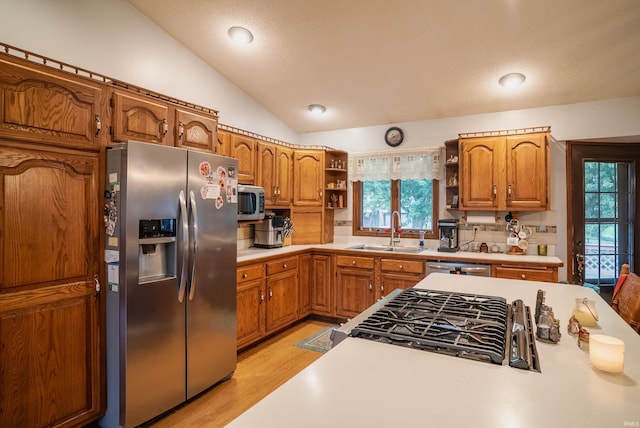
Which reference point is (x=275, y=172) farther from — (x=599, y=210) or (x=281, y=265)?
(x=599, y=210)

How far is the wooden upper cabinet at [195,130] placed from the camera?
104 inches

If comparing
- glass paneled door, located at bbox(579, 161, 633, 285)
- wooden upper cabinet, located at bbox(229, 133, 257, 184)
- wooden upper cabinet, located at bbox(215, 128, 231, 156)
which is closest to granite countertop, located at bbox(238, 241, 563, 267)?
glass paneled door, located at bbox(579, 161, 633, 285)

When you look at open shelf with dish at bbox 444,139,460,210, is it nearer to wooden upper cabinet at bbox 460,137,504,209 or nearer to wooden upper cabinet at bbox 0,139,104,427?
wooden upper cabinet at bbox 460,137,504,209

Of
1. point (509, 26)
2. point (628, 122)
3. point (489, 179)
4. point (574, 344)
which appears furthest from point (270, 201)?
point (628, 122)

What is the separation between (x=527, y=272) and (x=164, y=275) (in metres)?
3.07

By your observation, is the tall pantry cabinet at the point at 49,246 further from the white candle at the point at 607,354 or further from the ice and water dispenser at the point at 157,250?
the white candle at the point at 607,354

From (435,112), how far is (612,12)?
1.78 m

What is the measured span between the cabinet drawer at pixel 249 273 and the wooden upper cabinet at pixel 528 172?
258 cm

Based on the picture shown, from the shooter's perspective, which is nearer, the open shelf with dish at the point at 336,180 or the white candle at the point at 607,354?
the white candle at the point at 607,354

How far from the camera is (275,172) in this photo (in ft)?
13.2

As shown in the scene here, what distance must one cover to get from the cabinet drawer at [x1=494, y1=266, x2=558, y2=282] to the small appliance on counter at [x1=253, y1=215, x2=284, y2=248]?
7.51ft

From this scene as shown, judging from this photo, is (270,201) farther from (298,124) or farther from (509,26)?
(509,26)

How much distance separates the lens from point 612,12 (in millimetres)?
2391

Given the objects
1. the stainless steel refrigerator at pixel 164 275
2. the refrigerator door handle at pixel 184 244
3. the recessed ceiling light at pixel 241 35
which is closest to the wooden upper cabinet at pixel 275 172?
the recessed ceiling light at pixel 241 35
